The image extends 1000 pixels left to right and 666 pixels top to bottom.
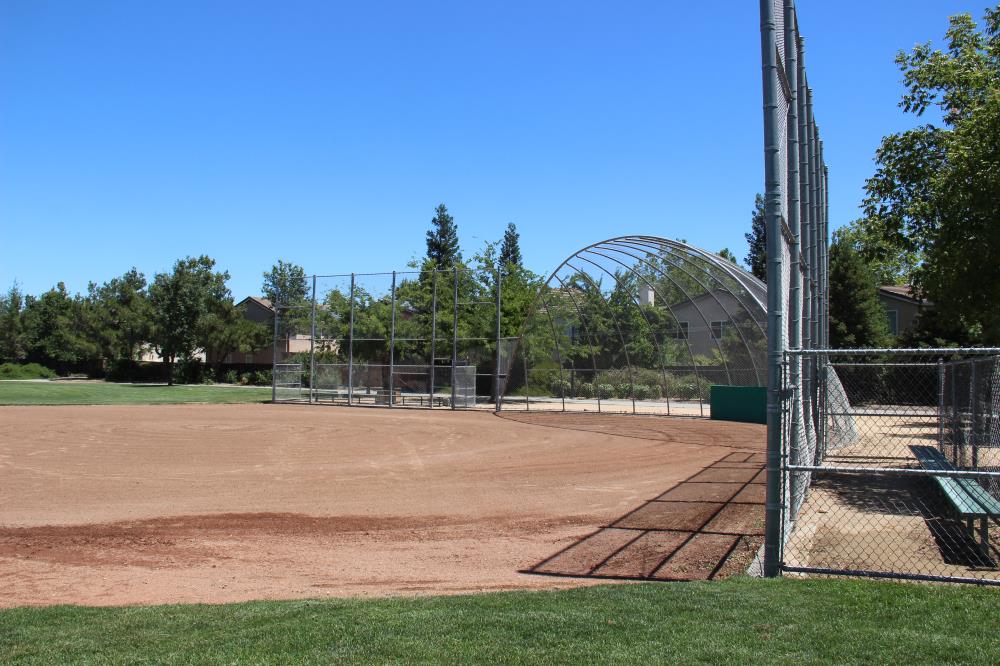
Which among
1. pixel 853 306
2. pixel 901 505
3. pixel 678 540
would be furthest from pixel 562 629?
pixel 853 306

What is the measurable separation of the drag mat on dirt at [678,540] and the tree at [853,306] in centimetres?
2873

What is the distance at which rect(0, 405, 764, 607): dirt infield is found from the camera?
708 centimetres

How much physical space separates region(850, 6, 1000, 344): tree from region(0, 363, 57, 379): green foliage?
223ft

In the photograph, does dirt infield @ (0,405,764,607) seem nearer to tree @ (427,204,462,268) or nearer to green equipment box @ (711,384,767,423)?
green equipment box @ (711,384,767,423)

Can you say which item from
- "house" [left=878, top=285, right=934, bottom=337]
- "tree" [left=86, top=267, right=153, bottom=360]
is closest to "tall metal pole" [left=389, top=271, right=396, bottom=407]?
"house" [left=878, top=285, right=934, bottom=337]

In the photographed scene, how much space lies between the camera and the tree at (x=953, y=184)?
10.9 metres

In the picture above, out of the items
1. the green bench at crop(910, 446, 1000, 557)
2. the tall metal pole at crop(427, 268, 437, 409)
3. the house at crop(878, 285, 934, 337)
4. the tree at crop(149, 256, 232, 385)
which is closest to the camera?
the green bench at crop(910, 446, 1000, 557)

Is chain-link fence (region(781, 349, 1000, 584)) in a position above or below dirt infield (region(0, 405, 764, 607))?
above

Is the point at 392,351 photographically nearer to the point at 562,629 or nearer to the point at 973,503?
the point at 973,503

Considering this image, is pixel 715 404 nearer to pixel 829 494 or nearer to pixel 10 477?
pixel 829 494

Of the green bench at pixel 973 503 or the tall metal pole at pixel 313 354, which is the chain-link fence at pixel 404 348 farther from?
the green bench at pixel 973 503

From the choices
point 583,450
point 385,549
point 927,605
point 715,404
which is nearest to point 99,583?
point 385,549

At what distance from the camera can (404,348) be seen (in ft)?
110

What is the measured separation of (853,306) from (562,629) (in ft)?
121
